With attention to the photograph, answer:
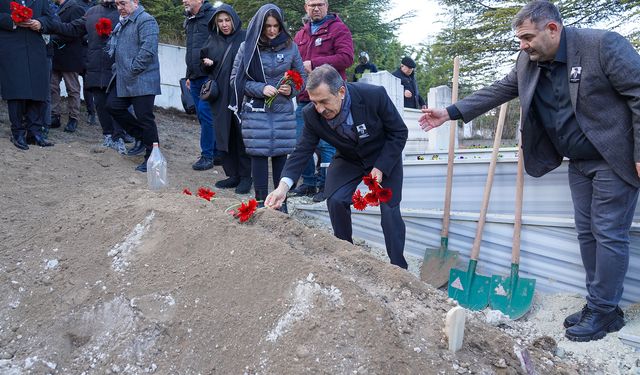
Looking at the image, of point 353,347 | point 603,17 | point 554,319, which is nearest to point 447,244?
point 554,319

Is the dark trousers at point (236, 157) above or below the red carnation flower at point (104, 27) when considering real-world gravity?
below

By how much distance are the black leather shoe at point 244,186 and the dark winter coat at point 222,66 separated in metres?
0.38

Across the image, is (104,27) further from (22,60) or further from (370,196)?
(370,196)

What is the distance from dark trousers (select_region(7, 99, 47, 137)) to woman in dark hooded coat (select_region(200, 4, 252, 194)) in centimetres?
180

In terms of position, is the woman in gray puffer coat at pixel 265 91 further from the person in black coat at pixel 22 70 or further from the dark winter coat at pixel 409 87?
the dark winter coat at pixel 409 87

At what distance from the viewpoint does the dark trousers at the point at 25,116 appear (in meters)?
5.97

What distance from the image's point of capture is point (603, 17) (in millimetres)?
12680

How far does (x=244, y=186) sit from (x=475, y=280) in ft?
7.96

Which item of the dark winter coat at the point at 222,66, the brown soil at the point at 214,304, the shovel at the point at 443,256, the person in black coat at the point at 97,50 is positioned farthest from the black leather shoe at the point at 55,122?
the shovel at the point at 443,256

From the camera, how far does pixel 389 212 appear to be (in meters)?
4.11

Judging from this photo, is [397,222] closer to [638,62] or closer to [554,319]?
[554,319]

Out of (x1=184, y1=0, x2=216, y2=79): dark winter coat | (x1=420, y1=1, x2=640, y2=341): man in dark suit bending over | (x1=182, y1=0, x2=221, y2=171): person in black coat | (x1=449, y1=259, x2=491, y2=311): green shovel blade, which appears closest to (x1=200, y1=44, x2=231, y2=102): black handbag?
(x1=182, y1=0, x2=221, y2=171): person in black coat

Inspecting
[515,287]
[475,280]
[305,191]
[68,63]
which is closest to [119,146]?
[68,63]

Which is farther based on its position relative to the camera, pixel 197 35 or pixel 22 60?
pixel 197 35
